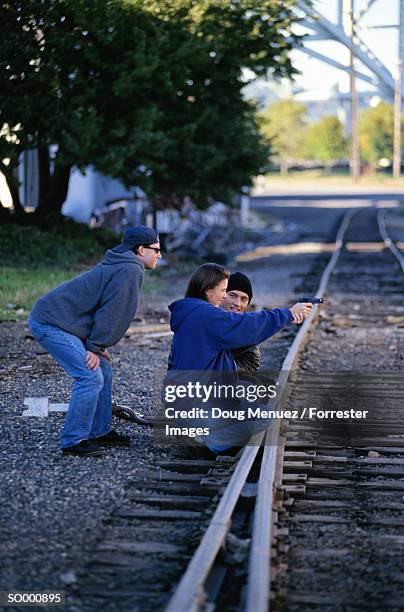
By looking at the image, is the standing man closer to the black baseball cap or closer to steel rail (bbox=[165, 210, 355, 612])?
steel rail (bbox=[165, 210, 355, 612])

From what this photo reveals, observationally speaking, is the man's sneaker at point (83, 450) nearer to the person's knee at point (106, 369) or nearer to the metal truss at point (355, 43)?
the person's knee at point (106, 369)

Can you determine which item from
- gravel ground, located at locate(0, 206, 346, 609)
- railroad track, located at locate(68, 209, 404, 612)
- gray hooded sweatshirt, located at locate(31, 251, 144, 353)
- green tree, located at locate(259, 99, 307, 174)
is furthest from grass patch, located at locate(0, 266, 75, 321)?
green tree, located at locate(259, 99, 307, 174)

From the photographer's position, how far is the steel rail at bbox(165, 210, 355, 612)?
4458 mm

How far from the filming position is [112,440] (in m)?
7.69

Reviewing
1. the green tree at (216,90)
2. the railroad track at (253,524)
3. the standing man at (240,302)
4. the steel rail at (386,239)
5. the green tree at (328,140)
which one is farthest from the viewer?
the green tree at (328,140)

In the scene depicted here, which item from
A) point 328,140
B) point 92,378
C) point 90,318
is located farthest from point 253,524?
point 328,140

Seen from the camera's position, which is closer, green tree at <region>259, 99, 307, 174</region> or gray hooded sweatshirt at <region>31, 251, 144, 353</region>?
gray hooded sweatshirt at <region>31, 251, 144, 353</region>

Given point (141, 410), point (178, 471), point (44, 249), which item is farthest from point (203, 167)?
point (178, 471)

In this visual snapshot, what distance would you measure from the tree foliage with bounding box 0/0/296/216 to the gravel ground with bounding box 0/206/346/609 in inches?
284

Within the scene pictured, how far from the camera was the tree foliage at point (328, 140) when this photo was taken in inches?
4471

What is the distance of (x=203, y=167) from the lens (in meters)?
20.6

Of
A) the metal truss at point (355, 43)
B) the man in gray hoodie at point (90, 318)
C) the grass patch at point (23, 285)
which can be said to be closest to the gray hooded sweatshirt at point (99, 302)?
the man in gray hoodie at point (90, 318)

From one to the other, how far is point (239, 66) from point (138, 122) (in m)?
2.78

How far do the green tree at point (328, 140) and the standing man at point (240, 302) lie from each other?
106 meters
